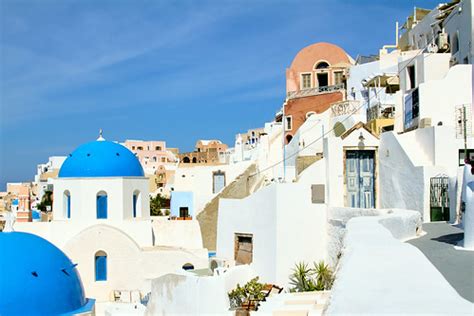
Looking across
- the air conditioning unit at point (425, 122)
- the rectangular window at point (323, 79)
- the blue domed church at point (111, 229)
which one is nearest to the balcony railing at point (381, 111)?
the air conditioning unit at point (425, 122)

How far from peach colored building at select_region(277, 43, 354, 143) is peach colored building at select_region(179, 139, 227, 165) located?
14.8m

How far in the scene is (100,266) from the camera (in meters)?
17.5

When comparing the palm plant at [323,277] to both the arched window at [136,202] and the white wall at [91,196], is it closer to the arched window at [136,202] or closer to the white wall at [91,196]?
the white wall at [91,196]

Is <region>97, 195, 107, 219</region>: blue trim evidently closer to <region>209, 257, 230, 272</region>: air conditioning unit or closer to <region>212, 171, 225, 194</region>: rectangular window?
<region>209, 257, 230, 272</region>: air conditioning unit

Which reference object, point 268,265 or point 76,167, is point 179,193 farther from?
point 268,265

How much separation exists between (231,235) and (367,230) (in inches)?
352

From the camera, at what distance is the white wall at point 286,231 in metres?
13.9

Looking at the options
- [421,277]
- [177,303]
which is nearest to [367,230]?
[421,277]

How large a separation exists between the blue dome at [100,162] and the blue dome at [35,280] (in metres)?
6.74

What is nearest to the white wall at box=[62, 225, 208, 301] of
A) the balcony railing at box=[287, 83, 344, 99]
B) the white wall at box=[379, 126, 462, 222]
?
the white wall at box=[379, 126, 462, 222]

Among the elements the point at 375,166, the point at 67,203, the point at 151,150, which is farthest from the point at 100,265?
the point at 151,150

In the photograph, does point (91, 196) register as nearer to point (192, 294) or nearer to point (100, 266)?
point (100, 266)

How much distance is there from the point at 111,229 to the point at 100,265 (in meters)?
1.21

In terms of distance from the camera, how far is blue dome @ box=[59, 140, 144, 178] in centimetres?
1839
